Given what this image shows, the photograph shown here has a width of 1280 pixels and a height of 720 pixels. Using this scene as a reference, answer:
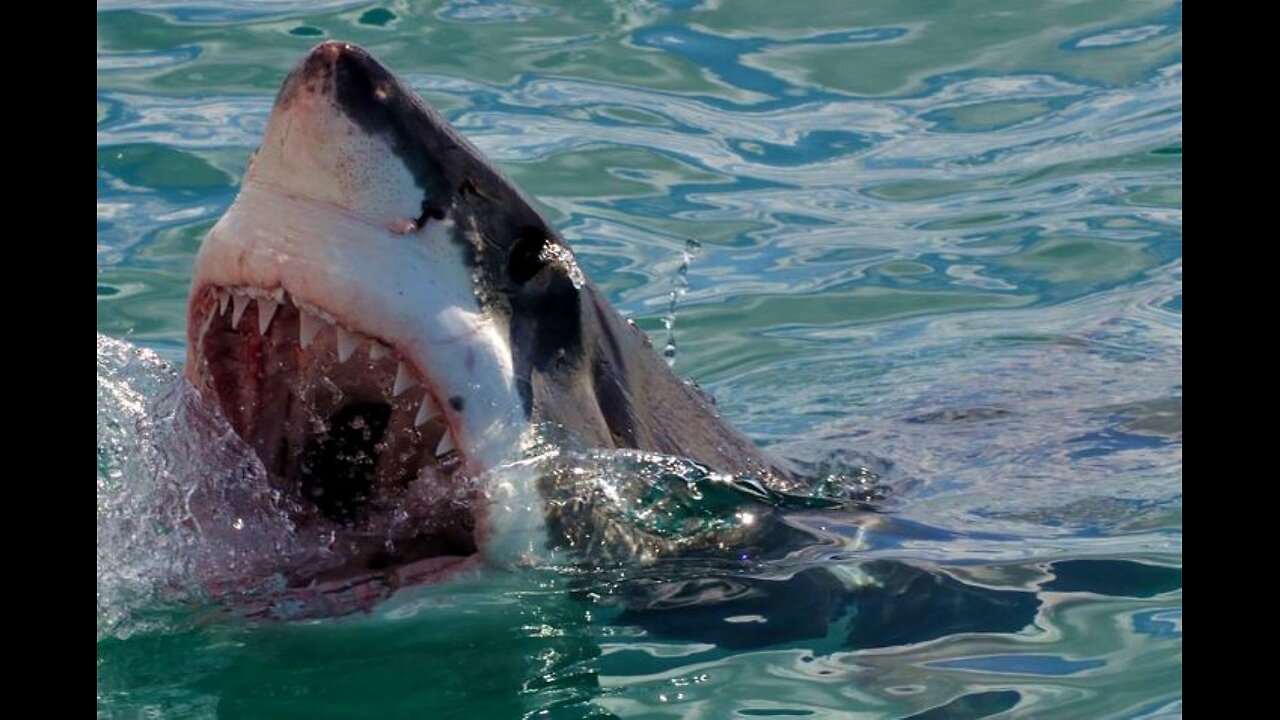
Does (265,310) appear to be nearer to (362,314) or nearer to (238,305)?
(238,305)

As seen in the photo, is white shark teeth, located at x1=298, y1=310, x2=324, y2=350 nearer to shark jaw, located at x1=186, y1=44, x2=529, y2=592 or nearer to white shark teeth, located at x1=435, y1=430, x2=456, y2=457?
shark jaw, located at x1=186, y1=44, x2=529, y2=592

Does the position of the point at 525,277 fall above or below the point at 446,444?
above

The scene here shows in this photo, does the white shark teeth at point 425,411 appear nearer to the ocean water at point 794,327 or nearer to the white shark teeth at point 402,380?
the white shark teeth at point 402,380

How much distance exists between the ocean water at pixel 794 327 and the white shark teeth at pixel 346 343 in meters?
0.31

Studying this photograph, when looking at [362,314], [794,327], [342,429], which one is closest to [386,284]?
[362,314]

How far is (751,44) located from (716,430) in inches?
192

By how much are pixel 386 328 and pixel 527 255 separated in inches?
12.8

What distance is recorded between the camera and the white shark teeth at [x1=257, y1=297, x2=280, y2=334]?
8.84ft

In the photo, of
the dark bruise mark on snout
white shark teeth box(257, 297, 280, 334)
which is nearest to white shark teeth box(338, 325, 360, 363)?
white shark teeth box(257, 297, 280, 334)

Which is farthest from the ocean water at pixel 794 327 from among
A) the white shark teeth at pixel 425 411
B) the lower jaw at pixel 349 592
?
the white shark teeth at pixel 425 411

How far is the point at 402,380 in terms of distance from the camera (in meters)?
2.69

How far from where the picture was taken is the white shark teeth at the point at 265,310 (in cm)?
270

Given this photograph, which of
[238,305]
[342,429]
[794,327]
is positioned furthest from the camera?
[794,327]
